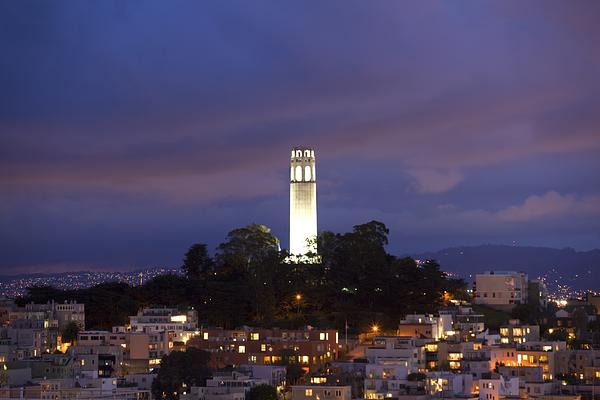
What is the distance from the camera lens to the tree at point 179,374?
171ft

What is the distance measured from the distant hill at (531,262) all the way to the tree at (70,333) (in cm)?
7727

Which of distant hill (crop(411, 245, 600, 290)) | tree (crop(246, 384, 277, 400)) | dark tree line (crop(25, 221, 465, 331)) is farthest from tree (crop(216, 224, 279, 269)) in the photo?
distant hill (crop(411, 245, 600, 290))

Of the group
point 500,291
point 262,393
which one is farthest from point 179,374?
point 500,291

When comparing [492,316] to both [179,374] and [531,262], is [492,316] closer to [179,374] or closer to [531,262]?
[179,374]

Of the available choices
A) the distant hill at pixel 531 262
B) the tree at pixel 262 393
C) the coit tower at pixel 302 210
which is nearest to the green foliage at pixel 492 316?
the coit tower at pixel 302 210

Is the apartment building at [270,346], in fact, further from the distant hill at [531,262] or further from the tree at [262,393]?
the distant hill at [531,262]

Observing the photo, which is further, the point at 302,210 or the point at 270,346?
the point at 302,210

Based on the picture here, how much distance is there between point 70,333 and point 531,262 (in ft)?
337

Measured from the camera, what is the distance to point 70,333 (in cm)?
6384

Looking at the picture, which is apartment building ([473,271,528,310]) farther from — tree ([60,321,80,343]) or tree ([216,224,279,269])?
tree ([60,321,80,343])

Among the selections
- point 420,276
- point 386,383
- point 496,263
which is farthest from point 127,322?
point 496,263

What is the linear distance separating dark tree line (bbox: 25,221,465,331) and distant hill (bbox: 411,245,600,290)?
71418 mm

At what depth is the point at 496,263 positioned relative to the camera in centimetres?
15225

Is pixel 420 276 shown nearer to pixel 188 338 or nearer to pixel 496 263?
pixel 188 338
